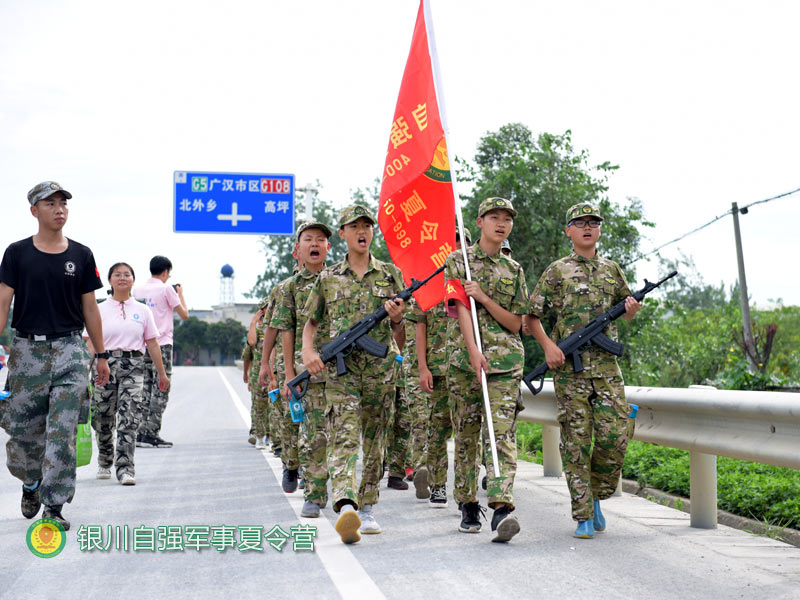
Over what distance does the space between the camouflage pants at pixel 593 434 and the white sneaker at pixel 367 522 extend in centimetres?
129

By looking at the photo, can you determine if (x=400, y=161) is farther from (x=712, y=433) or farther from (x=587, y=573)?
(x=587, y=573)

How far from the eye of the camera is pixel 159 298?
41.2 feet

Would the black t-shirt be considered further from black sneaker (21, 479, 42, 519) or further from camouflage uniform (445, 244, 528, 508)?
camouflage uniform (445, 244, 528, 508)

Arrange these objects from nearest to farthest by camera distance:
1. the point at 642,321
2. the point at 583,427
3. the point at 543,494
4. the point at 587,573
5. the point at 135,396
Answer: the point at 587,573
the point at 583,427
the point at 543,494
the point at 135,396
the point at 642,321

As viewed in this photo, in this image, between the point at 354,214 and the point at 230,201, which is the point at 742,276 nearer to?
the point at 230,201

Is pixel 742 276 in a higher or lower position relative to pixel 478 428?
higher

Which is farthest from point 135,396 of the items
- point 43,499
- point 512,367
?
point 512,367

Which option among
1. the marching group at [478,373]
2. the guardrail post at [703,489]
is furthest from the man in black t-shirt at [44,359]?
the guardrail post at [703,489]

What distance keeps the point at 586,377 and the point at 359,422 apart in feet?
5.06

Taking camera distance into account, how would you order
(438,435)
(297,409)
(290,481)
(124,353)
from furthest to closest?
(124,353)
(290,481)
(438,435)
(297,409)

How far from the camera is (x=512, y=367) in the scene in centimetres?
646

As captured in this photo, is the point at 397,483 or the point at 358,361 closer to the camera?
the point at 358,361

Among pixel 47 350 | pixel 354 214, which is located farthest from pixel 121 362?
pixel 354 214

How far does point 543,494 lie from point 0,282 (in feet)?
15.2
